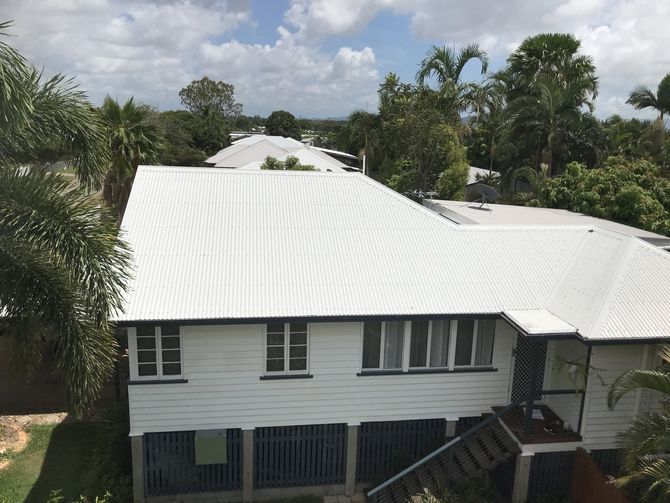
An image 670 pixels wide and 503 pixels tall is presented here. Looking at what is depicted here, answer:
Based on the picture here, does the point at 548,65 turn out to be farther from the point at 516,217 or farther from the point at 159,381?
the point at 159,381

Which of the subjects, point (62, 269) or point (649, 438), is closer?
point (62, 269)

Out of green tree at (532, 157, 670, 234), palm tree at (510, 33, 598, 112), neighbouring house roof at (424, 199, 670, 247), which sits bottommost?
neighbouring house roof at (424, 199, 670, 247)

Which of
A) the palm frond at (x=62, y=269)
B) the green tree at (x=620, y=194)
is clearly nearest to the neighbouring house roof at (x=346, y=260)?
the palm frond at (x=62, y=269)

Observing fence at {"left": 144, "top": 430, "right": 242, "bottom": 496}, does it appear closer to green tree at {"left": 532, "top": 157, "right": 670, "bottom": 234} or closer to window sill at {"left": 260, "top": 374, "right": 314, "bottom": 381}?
window sill at {"left": 260, "top": 374, "right": 314, "bottom": 381}

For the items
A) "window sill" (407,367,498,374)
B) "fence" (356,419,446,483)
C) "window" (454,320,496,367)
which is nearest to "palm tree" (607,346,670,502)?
"window sill" (407,367,498,374)

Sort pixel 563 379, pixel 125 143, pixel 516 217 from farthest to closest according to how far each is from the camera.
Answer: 1. pixel 125 143
2. pixel 516 217
3. pixel 563 379

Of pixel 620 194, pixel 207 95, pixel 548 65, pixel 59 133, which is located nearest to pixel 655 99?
pixel 548 65
